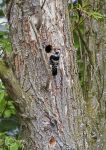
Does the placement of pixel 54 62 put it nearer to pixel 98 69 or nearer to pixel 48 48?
pixel 48 48

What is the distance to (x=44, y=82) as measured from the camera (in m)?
2.13

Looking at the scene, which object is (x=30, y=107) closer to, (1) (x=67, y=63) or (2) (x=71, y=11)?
(1) (x=67, y=63)

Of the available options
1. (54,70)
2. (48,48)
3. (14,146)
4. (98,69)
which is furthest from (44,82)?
(98,69)

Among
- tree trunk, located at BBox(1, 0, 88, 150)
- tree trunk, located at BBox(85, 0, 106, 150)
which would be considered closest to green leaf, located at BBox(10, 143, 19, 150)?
tree trunk, located at BBox(1, 0, 88, 150)

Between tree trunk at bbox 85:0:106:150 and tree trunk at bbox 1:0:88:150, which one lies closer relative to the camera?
tree trunk at bbox 1:0:88:150

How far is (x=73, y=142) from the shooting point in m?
2.14

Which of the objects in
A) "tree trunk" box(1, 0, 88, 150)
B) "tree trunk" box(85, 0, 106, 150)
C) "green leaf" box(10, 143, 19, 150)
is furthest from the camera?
"tree trunk" box(85, 0, 106, 150)

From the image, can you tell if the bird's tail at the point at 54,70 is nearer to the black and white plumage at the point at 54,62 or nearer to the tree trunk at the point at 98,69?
the black and white plumage at the point at 54,62

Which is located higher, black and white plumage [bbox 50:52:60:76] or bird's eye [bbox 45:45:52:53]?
bird's eye [bbox 45:45:52:53]

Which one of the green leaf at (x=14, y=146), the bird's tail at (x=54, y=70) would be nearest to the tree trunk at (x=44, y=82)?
the bird's tail at (x=54, y=70)

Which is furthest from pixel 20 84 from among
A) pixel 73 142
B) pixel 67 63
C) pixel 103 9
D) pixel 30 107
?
pixel 103 9

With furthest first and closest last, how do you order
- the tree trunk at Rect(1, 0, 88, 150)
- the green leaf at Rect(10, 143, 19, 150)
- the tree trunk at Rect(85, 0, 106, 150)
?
the tree trunk at Rect(85, 0, 106, 150) < the green leaf at Rect(10, 143, 19, 150) < the tree trunk at Rect(1, 0, 88, 150)

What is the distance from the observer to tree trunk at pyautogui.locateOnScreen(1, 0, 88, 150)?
2.11 meters

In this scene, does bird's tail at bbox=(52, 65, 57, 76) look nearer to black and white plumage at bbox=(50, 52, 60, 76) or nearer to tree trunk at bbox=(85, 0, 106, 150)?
black and white plumage at bbox=(50, 52, 60, 76)
